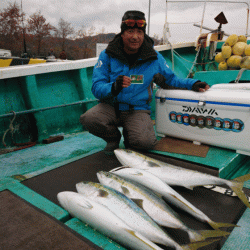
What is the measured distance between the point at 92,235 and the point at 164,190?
0.61 meters

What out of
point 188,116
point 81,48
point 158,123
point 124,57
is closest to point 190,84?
point 188,116

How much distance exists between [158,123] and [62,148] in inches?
57.5

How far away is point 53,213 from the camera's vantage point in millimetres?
1454

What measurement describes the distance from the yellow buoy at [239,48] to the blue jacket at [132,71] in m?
1.98

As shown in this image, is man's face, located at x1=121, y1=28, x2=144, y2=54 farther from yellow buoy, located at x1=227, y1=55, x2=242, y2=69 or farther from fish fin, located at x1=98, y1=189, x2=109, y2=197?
yellow buoy, located at x1=227, y1=55, x2=242, y2=69

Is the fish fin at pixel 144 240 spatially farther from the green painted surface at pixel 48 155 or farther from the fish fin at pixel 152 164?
the green painted surface at pixel 48 155

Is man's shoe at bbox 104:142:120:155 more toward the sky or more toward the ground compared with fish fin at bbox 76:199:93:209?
more toward the ground

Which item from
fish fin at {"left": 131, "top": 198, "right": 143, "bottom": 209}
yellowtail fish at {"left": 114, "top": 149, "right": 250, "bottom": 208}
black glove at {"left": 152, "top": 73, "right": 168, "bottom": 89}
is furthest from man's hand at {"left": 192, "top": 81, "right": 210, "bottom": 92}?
fish fin at {"left": 131, "top": 198, "right": 143, "bottom": 209}

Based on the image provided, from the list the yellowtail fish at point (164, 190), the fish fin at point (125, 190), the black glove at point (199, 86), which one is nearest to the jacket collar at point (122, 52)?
the black glove at point (199, 86)

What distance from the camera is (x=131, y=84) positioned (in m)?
2.66

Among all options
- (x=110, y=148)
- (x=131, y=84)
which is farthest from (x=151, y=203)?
(x=131, y=84)

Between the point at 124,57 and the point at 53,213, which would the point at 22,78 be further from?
the point at 53,213

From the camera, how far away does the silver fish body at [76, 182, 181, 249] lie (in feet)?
3.87

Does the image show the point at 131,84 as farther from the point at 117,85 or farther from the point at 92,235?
the point at 92,235
